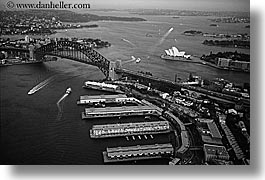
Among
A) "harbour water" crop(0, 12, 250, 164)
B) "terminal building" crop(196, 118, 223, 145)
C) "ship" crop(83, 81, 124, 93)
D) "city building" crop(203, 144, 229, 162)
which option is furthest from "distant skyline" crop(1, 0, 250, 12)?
"city building" crop(203, 144, 229, 162)

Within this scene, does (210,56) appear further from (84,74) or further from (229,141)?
(84,74)

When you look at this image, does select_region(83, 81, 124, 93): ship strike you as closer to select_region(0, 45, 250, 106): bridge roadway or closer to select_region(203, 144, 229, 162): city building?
select_region(0, 45, 250, 106): bridge roadway

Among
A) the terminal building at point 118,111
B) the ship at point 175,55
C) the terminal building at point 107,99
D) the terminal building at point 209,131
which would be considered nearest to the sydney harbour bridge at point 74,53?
the terminal building at point 107,99

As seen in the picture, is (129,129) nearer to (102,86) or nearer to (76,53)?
(102,86)

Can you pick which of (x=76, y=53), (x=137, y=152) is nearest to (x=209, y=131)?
(x=137, y=152)

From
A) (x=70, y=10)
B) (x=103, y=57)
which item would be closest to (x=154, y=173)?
(x=103, y=57)

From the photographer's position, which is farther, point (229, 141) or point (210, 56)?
point (210, 56)

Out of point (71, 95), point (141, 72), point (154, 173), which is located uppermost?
point (141, 72)
